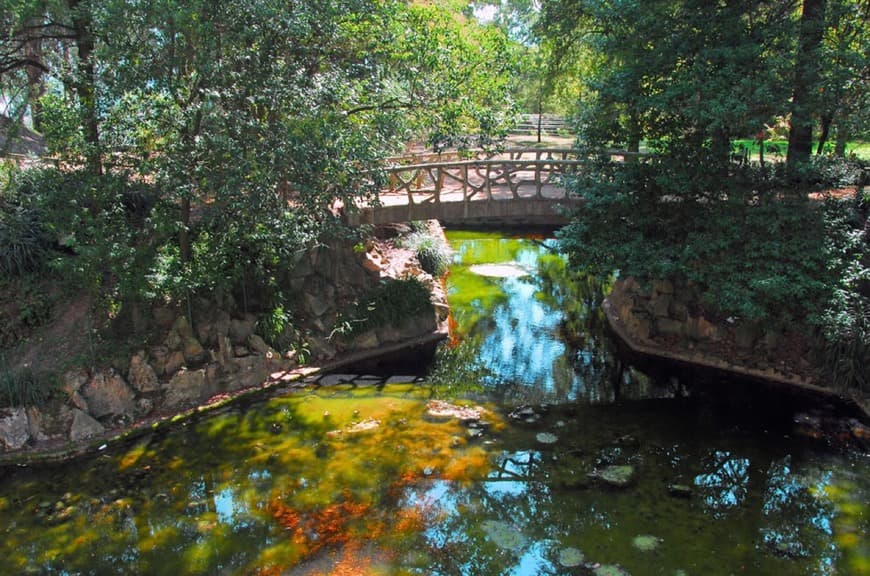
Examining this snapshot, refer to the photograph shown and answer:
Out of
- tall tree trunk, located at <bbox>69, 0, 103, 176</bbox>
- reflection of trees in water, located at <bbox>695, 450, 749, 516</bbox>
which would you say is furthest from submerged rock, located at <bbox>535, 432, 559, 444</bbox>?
tall tree trunk, located at <bbox>69, 0, 103, 176</bbox>

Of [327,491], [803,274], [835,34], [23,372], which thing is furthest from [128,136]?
[835,34]

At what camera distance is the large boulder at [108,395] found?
36.6 ft

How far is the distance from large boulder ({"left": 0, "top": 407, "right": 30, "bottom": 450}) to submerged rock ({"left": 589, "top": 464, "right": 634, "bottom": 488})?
8971mm

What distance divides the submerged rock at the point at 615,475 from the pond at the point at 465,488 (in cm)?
3

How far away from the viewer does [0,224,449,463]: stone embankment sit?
10.7m

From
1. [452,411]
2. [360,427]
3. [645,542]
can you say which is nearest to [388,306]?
[452,411]

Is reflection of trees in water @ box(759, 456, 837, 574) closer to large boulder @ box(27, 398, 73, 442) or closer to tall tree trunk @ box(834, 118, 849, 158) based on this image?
tall tree trunk @ box(834, 118, 849, 158)

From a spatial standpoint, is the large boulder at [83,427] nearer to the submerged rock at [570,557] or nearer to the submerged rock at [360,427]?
the submerged rock at [360,427]

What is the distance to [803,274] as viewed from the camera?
11.7 m

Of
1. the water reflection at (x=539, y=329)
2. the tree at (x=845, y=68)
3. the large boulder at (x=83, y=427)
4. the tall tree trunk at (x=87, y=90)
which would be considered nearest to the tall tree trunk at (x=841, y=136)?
the tree at (x=845, y=68)

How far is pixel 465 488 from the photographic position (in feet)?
30.9

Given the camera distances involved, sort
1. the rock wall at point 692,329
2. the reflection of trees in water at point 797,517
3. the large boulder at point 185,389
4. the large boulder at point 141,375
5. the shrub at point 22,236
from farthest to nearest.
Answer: the rock wall at point 692,329 → the shrub at point 22,236 → the large boulder at point 185,389 → the large boulder at point 141,375 → the reflection of trees in water at point 797,517

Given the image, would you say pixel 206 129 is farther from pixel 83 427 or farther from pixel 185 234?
pixel 83 427

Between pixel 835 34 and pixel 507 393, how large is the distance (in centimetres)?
935
